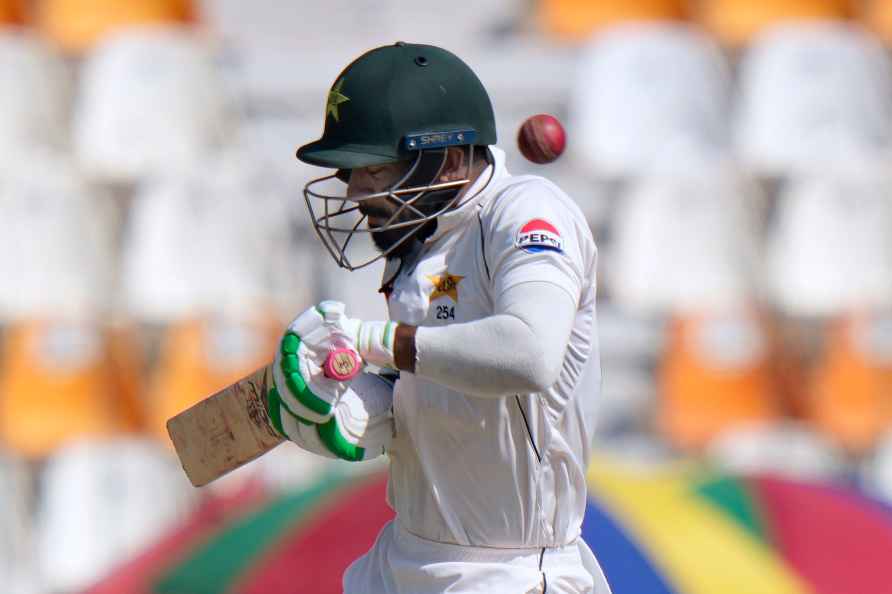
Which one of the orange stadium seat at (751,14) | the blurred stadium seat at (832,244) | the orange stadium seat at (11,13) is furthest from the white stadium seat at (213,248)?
the orange stadium seat at (751,14)

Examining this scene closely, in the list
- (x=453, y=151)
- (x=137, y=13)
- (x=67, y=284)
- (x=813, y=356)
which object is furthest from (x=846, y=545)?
(x=137, y=13)

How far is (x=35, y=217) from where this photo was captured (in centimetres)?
808

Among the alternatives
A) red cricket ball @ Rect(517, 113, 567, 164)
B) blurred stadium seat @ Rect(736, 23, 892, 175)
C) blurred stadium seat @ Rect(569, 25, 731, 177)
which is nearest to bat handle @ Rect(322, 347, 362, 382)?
red cricket ball @ Rect(517, 113, 567, 164)

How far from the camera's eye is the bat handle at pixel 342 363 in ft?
7.93

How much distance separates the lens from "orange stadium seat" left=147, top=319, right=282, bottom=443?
7.47 meters

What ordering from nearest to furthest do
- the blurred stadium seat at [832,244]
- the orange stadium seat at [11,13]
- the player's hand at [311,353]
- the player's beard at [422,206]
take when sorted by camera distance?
the player's hand at [311,353]
the player's beard at [422,206]
the blurred stadium seat at [832,244]
the orange stadium seat at [11,13]

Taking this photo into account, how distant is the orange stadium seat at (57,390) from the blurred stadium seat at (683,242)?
224 centimetres

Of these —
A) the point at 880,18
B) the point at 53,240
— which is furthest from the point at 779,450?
the point at 53,240

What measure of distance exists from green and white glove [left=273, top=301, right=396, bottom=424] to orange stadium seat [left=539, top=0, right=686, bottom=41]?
6.18m

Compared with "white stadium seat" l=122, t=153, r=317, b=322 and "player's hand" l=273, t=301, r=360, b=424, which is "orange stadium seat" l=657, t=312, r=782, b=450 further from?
"player's hand" l=273, t=301, r=360, b=424

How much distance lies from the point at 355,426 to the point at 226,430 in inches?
7.6

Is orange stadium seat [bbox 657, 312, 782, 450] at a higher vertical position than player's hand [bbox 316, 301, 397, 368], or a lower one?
lower

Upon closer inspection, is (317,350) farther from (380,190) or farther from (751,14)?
(751,14)

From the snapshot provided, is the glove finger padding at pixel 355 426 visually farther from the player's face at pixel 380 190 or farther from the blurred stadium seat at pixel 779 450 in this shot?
the blurred stadium seat at pixel 779 450
